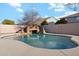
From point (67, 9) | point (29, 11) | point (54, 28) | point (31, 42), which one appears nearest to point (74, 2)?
point (67, 9)

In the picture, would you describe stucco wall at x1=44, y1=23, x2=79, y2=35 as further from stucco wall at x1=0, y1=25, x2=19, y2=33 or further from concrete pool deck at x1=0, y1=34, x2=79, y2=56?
stucco wall at x1=0, y1=25, x2=19, y2=33

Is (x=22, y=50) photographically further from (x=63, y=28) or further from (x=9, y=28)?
(x=63, y=28)

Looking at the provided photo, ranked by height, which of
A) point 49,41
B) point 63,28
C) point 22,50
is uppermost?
point 63,28

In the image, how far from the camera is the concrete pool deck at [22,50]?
4.57 m

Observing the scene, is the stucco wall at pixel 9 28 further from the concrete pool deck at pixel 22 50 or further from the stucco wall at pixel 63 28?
the stucco wall at pixel 63 28

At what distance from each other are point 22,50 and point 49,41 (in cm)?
90

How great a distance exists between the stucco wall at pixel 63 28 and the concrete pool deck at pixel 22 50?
0.95 ft

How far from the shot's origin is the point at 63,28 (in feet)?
17.1

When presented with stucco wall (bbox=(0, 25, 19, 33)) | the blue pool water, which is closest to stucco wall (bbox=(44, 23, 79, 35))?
the blue pool water

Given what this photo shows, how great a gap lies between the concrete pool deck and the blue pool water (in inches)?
5.3

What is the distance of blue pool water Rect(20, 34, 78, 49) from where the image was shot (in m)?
4.86

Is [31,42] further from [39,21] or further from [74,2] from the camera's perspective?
[74,2]

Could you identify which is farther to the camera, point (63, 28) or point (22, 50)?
point (63, 28)

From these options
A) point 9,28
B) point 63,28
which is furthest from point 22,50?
point 63,28
